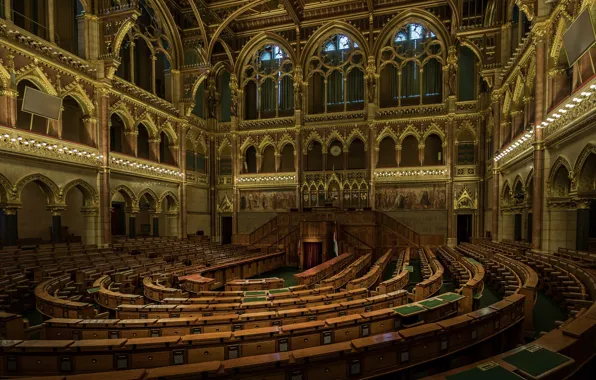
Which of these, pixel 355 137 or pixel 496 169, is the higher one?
pixel 355 137

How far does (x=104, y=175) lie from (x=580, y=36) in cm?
1849

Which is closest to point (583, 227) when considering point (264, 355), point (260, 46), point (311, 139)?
point (264, 355)

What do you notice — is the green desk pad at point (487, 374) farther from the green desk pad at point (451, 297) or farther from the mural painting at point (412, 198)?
the mural painting at point (412, 198)

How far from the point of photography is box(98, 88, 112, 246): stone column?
617 inches

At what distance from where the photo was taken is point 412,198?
2203cm

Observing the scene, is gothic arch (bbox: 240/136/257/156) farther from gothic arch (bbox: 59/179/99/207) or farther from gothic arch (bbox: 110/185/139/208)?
gothic arch (bbox: 59/179/99/207)

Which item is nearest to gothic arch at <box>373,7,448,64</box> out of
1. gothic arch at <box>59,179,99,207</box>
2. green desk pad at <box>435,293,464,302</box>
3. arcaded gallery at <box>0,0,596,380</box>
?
arcaded gallery at <box>0,0,596,380</box>

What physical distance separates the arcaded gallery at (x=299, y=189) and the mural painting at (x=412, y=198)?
14cm

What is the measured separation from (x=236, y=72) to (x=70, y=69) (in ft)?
40.5

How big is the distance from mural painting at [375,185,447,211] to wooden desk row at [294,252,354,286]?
24.7ft

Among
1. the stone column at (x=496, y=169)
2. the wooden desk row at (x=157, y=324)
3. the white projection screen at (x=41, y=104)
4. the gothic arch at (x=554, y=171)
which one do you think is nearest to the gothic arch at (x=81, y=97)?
the white projection screen at (x=41, y=104)

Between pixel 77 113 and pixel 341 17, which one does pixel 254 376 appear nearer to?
pixel 77 113

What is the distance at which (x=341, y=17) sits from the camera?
2278 centimetres

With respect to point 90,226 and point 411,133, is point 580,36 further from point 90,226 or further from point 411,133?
point 90,226
